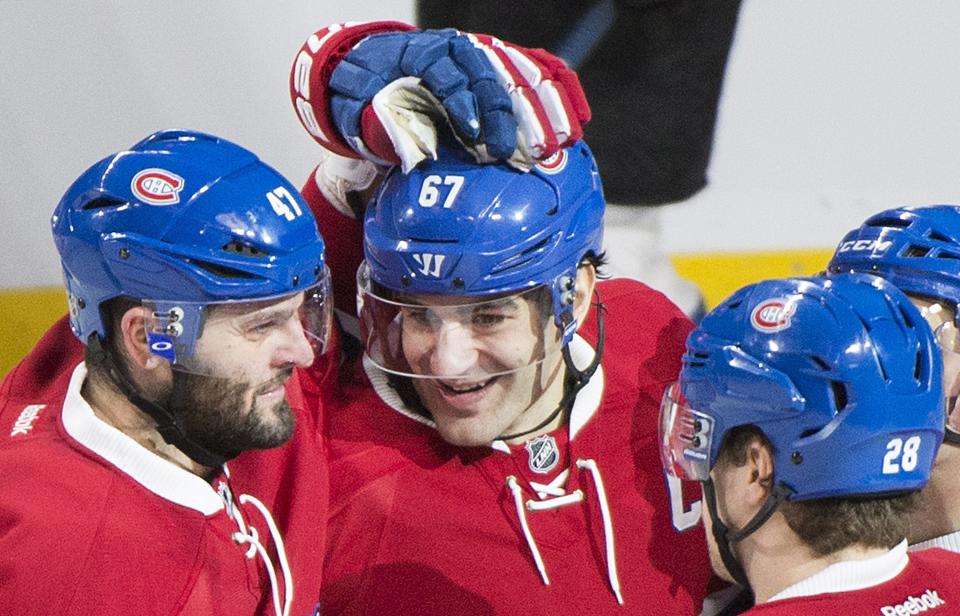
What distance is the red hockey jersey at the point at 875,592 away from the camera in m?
1.45

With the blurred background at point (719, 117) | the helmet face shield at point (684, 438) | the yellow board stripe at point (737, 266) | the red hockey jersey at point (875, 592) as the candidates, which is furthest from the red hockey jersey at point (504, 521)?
the yellow board stripe at point (737, 266)

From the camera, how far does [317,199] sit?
2092 mm

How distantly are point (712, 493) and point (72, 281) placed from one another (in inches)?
34.3

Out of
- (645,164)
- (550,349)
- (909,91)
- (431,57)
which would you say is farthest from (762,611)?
(909,91)

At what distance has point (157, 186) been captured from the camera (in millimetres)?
1655

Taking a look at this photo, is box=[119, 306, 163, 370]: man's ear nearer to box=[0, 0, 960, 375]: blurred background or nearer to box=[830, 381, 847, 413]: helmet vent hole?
box=[830, 381, 847, 413]: helmet vent hole

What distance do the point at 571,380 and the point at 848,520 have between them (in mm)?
605

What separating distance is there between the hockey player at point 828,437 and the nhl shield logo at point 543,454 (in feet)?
1.27

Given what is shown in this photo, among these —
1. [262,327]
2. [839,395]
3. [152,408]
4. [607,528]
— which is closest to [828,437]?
[839,395]

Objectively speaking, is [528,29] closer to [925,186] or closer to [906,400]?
[925,186]

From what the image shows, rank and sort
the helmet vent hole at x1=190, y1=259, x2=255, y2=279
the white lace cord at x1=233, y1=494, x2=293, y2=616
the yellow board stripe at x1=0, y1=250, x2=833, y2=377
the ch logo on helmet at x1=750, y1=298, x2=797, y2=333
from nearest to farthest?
1. the ch logo on helmet at x1=750, y1=298, x2=797, y2=333
2. the helmet vent hole at x1=190, y1=259, x2=255, y2=279
3. the white lace cord at x1=233, y1=494, x2=293, y2=616
4. the yellow board stripe at x1=0, y1=250, x2=833, y2=377

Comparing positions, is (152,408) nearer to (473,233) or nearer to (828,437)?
(473,233)

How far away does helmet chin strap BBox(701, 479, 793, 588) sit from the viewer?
1562 mm

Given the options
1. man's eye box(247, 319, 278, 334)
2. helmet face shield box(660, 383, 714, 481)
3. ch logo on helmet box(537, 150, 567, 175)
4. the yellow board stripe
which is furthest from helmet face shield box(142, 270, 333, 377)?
the yellow board stripe
